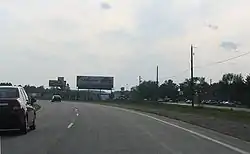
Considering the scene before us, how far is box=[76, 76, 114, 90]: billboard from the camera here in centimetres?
14338

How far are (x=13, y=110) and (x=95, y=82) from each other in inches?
4993

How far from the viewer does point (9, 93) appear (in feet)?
59.9

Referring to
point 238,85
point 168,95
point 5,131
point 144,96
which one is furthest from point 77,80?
point 5,131

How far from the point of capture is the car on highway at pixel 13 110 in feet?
56.9

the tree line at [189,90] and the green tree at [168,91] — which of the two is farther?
the green tree at [168,91]

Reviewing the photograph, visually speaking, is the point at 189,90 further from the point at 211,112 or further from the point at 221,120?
the point at 221,120

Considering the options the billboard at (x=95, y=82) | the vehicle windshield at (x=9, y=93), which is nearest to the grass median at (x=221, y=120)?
the vehicle windshield at (x=9, y=93)

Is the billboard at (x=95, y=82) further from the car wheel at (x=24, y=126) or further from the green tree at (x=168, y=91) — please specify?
the car wheel at (x=24, y=126)

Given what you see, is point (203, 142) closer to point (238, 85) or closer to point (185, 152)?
point (185, 152)

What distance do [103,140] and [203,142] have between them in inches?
123

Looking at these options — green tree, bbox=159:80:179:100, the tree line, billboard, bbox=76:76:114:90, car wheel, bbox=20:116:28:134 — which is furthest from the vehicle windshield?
green tree, bbox=159:80:179:100

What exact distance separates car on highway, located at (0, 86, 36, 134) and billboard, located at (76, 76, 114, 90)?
124464mm

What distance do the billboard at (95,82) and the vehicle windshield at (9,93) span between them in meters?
124

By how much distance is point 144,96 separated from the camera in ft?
509
